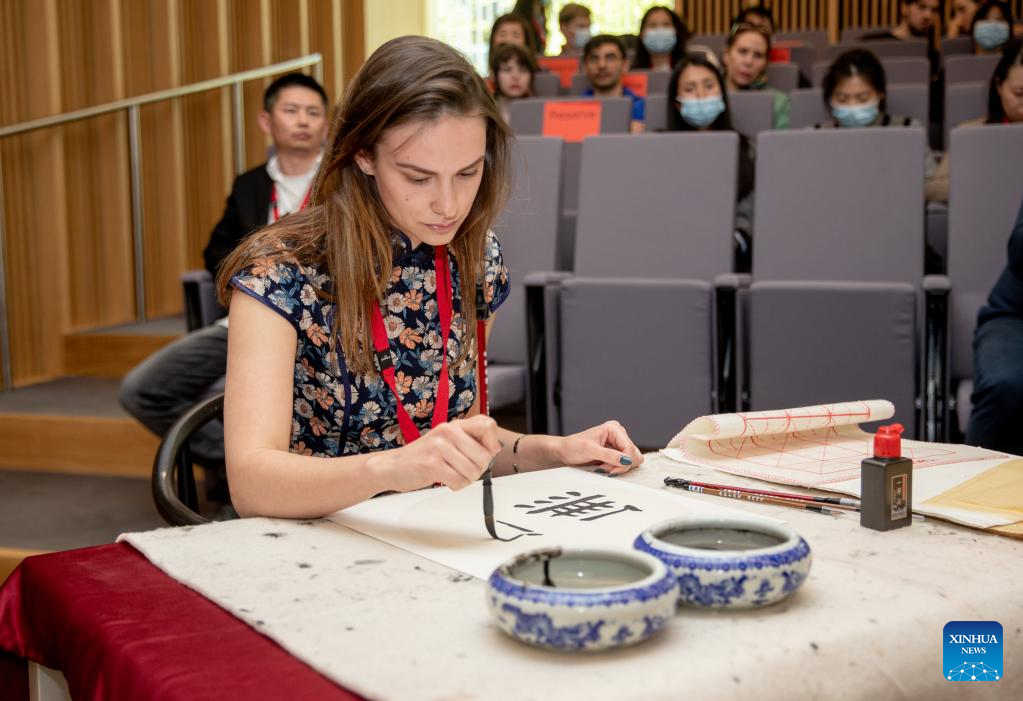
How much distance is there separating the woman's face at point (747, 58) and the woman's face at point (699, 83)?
3.82 feet

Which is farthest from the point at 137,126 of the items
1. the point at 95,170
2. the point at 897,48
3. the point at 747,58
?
the point at 897,48

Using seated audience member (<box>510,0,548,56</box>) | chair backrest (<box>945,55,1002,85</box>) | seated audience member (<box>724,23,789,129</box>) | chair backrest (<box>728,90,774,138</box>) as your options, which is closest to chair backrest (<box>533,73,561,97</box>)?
seated audience member (<box>724,23,789,129</box>)

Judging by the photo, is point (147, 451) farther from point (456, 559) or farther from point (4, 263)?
point (456, 559)

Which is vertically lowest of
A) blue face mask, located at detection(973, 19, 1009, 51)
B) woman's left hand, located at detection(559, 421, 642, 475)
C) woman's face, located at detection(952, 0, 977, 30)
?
woman's left hand, located at detection(559, 421, 642, 475)

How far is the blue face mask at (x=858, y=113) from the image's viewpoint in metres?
4.05

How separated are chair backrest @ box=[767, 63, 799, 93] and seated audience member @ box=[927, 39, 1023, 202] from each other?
1.86 meters

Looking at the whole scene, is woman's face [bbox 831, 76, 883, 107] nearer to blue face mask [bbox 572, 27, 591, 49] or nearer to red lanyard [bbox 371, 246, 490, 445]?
red lanyard [bbox 371, 246, 490, 445]

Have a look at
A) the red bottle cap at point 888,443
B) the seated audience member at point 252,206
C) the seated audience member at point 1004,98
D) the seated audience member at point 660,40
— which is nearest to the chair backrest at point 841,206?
the seated audience member at point 1004,98

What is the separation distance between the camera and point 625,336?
9.56 feet

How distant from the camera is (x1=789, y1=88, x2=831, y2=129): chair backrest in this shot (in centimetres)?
437

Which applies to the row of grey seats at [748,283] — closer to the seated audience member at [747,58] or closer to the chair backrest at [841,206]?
the chair backrest at [841,206]

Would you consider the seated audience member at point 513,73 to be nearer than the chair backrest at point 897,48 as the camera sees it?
Yes

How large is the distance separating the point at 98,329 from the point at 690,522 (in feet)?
12.6

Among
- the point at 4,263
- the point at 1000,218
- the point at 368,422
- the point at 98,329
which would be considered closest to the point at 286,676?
the point at 368,422
